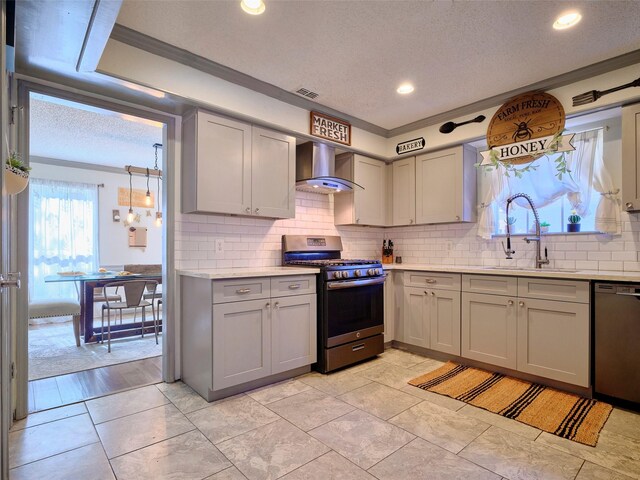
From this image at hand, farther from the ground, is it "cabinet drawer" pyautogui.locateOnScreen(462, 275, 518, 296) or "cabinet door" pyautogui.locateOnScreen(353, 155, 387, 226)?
"cabinet door" pyautogui.locateOnScreen(353, 155, 387, 226)

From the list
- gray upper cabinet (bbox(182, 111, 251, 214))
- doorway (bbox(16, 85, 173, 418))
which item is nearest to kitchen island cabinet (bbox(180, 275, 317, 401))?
doorway (bbox(16, 85, 173, 418))

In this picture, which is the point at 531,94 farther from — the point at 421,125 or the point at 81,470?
the point at 81,470

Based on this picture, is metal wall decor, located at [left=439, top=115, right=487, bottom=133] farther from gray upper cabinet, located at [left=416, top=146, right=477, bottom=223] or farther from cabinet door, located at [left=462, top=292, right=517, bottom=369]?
cabinet door, located at [left=462, top=292, right=517, bottom=369]

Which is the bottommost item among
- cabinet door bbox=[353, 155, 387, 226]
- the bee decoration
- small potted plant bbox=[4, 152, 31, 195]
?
small potted plant bbox=[4, 152, 31, 195]

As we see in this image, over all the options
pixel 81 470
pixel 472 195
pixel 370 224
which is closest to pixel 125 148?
pixel 370 224

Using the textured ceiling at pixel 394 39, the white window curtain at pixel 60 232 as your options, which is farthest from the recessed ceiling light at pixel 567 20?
the white window curtain at pixel 60 232

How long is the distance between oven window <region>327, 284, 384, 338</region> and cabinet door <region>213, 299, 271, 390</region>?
0.62 metres

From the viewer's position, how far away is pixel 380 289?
355 centimetres

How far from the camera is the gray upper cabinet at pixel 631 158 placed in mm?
2555

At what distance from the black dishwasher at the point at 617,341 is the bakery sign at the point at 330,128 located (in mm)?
2537

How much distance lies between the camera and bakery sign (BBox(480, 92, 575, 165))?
116 inches

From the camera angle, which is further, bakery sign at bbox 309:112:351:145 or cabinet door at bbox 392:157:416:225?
cabinet door at bbox 392:157:416:225

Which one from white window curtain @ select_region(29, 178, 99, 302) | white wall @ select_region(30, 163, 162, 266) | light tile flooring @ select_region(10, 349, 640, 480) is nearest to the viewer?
light tile flooring @ select_region(10, 349, 640, 480)

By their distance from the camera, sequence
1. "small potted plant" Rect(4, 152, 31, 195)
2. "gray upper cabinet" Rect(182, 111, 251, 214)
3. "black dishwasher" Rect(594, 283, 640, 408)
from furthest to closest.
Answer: "gray upper cabinet" Rect(182, 111, 251, 214), "black dishwasher" Rect(594, 283, 640, 408), "small potted plant" Rect(4, 152, 31, 195)
